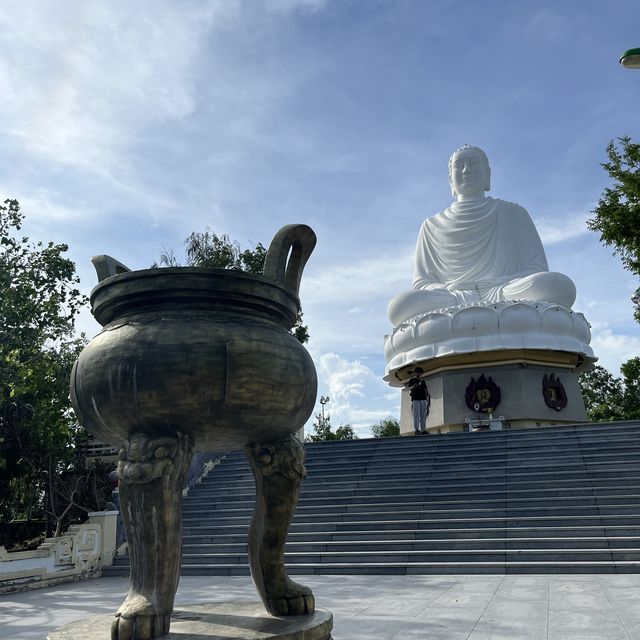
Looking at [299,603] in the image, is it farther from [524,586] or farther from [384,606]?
[524,586]

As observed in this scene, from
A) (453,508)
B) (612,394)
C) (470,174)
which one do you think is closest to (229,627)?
(453,508)

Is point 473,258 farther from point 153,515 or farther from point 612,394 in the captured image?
point 153,515

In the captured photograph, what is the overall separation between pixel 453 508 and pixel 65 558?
196 inches

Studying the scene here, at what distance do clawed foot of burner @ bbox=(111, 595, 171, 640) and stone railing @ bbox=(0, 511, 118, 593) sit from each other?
5.63 metres

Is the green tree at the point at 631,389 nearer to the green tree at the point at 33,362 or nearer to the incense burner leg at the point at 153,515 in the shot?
the green tree at the point at 33,362

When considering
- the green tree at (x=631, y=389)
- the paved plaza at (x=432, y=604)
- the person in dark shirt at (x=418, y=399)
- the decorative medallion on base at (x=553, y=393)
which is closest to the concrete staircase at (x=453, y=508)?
the paved plaza at (x=432, y=604)

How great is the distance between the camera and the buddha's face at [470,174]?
64.9ft

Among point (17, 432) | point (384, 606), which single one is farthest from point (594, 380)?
point (384, 606)

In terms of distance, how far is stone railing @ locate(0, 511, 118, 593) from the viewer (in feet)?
24.4

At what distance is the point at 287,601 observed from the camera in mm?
3072

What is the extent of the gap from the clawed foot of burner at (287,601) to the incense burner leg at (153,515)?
0.53m

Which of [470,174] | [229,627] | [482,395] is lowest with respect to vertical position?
[229,627]

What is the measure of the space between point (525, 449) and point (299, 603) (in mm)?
8377

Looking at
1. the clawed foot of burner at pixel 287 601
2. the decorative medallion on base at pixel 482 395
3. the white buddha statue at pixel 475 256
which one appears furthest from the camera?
the white buddha statue at pixel 475 256
